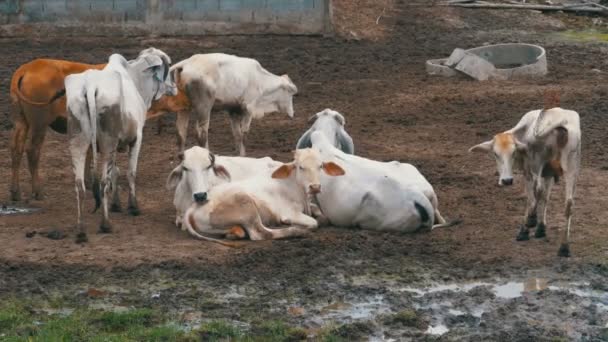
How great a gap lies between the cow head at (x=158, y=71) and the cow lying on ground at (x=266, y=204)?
6.31ft

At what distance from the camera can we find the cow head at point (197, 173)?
12.8 metres

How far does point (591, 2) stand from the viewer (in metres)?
29.3

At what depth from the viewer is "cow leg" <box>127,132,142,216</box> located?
1330 centimetres

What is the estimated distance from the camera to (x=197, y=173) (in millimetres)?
12898

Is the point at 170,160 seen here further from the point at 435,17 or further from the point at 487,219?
the point at 435,17

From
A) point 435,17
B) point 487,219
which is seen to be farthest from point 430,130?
point 435,17

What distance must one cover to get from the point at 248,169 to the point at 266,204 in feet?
2.77

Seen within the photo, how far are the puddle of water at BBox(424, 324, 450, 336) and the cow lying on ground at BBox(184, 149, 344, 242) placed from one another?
8.80 ft

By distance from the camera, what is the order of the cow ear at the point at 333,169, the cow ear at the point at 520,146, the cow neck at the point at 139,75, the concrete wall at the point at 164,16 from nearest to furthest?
the cow ear at the point at 520,146, the cow ear at the point at 333,169, the cow neck at the point at 139,75, the concrete wall at the point at 164,16

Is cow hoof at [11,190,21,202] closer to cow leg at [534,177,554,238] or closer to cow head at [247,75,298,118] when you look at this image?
cow head at [247,75,298,118]

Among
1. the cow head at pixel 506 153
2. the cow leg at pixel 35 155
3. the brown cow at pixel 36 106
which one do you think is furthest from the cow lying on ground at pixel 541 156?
the cow leg at pixel 35 155

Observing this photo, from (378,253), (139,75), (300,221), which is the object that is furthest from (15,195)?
(378,253)

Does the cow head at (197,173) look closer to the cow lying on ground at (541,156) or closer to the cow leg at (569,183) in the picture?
the cow lying on ground at (541,156)

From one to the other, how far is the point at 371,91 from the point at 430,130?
2.46 metres
